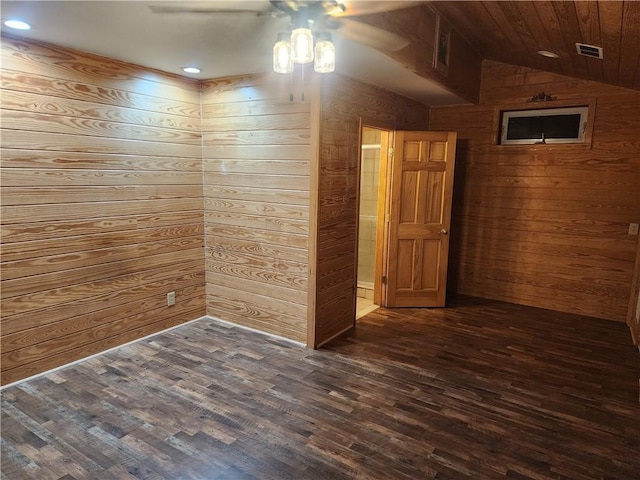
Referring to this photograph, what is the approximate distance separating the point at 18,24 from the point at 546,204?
4749mm

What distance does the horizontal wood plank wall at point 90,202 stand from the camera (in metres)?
2.71

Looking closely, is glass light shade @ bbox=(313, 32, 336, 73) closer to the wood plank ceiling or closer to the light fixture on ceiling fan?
the light fixture on ceiling fan

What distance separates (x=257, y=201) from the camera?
12.0 ft

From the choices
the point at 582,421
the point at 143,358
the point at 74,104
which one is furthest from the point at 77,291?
the point at 582,421

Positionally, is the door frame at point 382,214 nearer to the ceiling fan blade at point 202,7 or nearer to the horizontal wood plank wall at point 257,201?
the horizontal wood plank wall at point 257,201

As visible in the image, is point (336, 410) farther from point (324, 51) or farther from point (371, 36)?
point (371, 36)

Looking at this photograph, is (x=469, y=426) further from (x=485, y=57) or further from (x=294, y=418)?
(x=485, y=57)

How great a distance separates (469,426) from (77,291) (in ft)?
9.21

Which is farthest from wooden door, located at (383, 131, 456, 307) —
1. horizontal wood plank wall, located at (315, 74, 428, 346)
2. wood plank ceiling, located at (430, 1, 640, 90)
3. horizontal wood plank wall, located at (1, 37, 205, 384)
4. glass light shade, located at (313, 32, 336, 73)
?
glass light shade, located at (313, 32, 336, 73)

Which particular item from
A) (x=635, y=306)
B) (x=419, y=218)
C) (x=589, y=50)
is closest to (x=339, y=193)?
(x=419, y=218)

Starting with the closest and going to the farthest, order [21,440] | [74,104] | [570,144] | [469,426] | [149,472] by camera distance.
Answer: [149,472] < [21,440] < [469,426] < [74,104] < [570,144]

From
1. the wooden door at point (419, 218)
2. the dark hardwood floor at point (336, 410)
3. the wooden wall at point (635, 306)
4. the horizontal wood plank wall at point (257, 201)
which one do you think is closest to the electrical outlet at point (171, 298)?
the dark hardwood floor at point (336, 410)

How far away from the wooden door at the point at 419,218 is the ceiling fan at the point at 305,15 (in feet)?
6.54

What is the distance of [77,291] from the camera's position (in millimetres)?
3076
